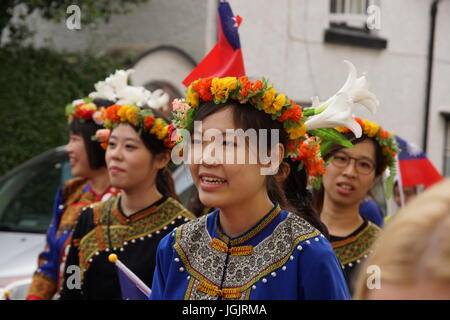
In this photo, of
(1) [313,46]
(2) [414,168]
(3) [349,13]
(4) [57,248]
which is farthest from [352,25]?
(4) [57,248]

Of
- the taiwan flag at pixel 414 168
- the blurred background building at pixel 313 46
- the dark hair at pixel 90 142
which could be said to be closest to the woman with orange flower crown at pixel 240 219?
the dark hair at pixel 90 142

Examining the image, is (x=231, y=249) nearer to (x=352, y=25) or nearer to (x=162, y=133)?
(x=162, y=133)

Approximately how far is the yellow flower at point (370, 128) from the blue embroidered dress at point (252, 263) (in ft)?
5.48

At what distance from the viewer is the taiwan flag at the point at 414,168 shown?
17.0 feet

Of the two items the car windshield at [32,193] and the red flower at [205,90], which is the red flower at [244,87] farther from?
the car windshield at [32,193]

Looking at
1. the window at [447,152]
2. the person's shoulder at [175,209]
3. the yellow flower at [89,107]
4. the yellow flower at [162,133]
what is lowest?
the window at [447,152]

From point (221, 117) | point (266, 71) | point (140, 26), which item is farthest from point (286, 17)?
point (221, 117)

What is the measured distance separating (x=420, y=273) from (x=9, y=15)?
9397 mm

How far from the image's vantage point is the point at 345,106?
2.80m

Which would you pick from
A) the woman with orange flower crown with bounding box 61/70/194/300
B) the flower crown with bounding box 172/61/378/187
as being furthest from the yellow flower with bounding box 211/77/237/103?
the woman with orange flower crown with bounding box 61/70/194/300

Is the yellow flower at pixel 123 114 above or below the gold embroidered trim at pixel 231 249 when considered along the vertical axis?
above

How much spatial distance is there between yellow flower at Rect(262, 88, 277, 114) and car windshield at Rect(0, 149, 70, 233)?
3990mm

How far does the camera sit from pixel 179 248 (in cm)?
263

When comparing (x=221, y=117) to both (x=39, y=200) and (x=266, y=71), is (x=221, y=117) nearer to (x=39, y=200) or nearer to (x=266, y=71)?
(x=39, y=200)
